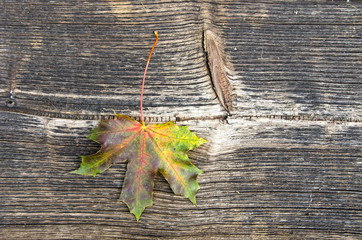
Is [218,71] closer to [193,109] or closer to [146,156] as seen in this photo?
[193,109]

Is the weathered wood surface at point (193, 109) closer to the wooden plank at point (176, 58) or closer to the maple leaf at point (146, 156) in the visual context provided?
the wooden plank at point (176, 58)

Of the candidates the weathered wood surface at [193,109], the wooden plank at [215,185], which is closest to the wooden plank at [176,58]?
the weathered wood surface at [193,109]

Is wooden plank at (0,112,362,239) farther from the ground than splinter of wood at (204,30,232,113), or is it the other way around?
splinter of wood at (204,30,232,113)

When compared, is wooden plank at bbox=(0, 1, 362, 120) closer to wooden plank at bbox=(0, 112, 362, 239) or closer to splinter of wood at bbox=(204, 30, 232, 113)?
splinter of wood at bbox=(204, 30, 232, 113)

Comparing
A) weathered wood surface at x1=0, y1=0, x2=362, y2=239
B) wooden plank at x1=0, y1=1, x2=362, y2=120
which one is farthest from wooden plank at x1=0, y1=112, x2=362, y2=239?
wooden plank at x1=0, y1=1, x2=362, y2=120

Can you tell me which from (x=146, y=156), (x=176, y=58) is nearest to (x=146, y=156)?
(x=146, y=156)

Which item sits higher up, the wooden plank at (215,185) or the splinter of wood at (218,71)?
the splinter of wood at (218,71)

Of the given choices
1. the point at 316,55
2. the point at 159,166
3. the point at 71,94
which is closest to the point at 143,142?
the point at 159,166
